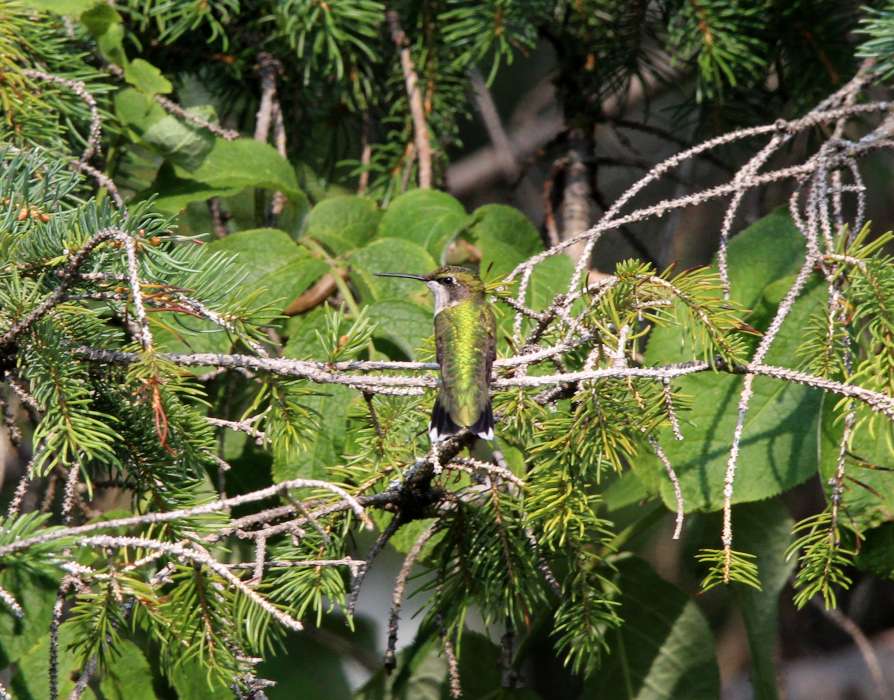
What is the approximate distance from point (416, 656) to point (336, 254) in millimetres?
978

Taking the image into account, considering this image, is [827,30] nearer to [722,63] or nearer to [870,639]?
[722,63]

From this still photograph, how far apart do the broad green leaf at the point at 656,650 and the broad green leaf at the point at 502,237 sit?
0.76 metres

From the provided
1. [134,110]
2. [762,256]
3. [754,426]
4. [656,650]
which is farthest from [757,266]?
[134,110]

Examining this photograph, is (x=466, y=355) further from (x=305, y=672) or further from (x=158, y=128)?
(x=305, y=672)

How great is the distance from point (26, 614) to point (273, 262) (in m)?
0.86

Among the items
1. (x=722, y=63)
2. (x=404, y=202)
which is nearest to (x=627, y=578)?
(x=404, y=202)

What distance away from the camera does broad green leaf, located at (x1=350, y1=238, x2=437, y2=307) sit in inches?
86.3

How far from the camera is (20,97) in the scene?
2.04 metres

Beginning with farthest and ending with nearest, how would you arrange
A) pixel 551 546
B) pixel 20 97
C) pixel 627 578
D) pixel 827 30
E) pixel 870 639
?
1. pixel 870 639
2. pixel 827 30
3. pixel 627 578
4. pixel 20 97
5. pixel 551 546

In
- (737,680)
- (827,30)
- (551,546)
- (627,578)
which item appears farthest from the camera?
(737,680)

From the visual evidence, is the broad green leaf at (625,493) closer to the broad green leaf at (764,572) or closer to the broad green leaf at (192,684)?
the broad green leaf at (764,572)

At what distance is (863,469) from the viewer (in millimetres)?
1732

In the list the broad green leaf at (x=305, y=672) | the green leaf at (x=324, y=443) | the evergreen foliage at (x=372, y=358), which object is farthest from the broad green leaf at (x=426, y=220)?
the broad green leaf at (x=305, y=672)

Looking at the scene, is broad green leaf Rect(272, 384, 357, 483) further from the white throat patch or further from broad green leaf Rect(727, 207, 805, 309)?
broad green leaf Rect(727, 207, 805, 309)
